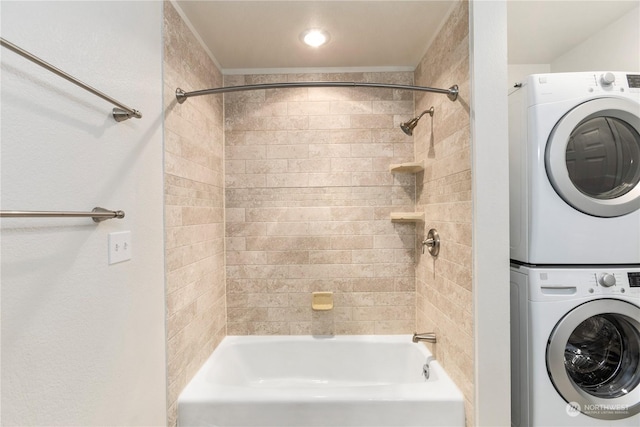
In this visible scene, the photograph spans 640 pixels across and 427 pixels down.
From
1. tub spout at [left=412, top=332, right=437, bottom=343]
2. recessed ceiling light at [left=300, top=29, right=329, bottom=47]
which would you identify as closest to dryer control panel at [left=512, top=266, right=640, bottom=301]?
tub spout at [left=412, top=332, right=437, bottom=343]

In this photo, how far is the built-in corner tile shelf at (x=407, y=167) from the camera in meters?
Result: 1.94

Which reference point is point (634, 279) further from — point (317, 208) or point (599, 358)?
point (317, 208)

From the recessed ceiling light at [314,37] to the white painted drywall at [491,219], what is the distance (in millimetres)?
803

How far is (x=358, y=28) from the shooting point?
Result: 1.70 meters

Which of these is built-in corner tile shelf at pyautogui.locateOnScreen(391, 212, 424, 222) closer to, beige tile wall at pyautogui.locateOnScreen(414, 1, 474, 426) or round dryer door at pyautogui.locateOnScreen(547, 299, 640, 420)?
beige tile wall at pyautogui.locateOnScreen(414, 1, 474, 426)

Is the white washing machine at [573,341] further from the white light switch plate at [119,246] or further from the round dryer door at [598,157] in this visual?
the white light switch plate at [119,246]

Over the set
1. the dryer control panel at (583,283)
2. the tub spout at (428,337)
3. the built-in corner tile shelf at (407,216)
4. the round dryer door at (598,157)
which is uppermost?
the round dryer door at (598,157)

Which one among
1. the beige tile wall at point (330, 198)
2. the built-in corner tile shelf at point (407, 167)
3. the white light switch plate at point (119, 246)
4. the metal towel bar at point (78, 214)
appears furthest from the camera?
the beige tile wall at point (330, 198)

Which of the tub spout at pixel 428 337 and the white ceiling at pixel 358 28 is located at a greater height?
the white ceiling at pixel 358 28

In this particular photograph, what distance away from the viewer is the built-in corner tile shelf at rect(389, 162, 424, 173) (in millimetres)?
1940

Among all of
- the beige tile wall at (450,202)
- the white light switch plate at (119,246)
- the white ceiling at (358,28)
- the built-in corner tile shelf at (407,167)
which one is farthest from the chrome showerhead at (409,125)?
the white light switch plate at (119,246)

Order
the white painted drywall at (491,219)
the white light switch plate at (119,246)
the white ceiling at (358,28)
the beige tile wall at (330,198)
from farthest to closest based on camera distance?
the beige tile wall at (330,198) → the white ceiling at (358,28) → the white painted drywall at (491,219) → the white light switch plate at (119,246)

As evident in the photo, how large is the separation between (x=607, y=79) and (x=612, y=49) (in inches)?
31.8

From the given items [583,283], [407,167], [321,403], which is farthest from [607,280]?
[321,403]
